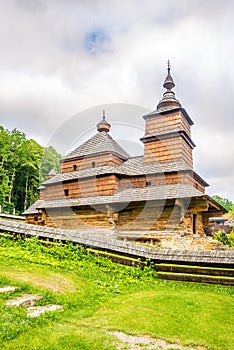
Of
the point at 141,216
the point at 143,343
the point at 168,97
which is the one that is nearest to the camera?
the point at 143,343

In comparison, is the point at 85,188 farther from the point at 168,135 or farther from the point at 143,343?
the point at 143,343

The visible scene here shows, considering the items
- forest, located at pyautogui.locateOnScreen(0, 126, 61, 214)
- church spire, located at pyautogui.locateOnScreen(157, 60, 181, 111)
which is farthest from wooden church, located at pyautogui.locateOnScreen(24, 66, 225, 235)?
forest, located at pyautogui.locateOnScreen(0, 126, 61, 214)

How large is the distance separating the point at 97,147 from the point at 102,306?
17.4 metres

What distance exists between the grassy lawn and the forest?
36129 mm

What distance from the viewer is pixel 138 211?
673 inches

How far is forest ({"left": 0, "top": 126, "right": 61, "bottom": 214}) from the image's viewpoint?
138 ft

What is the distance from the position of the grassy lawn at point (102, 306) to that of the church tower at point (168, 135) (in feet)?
42.3

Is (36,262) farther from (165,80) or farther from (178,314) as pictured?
(165,80)

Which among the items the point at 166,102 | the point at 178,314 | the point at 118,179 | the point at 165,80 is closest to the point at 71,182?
the point at 118,179

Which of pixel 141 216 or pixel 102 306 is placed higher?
pixel 141 216

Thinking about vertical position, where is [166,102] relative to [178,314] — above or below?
above

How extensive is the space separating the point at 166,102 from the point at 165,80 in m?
2.34

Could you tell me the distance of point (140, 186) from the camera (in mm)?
18641

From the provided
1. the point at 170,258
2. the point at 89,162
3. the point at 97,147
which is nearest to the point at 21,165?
the point at 89,162
